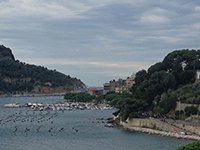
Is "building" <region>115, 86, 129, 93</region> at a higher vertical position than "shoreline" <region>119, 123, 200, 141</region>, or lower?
higher

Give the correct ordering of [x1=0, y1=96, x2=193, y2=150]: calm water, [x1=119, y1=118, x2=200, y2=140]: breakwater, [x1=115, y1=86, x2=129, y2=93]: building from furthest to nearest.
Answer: [x1=115, y1=86, x2=129, y2=93]: building
[x1=119, y1=118, x2=200, y2=140]: breakwater
[x1=0, y1=96, x2=193, y2=150]: calm water

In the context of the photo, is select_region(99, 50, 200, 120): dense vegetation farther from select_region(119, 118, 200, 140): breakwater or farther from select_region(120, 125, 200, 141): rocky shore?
select_region(120, 125, 200, 141): rocky shore

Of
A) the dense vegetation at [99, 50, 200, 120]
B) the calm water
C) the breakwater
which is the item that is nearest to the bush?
the dense vegetation at [99, 50, 200, 120]

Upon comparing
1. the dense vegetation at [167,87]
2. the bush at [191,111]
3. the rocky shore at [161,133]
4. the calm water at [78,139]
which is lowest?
the calm water at [78,139]

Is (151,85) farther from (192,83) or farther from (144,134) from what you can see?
(144,134)

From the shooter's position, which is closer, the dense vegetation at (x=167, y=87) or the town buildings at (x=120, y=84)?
→ the dense vegetation at (x=167, y=87)

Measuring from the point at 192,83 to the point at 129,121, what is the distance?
39.8 ft

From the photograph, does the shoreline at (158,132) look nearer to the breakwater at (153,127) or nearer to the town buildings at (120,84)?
the breakwater at (153,127)

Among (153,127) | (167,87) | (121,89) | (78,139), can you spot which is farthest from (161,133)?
Result: (121,89)

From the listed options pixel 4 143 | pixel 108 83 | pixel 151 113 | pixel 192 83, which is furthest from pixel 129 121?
pixel 108 83

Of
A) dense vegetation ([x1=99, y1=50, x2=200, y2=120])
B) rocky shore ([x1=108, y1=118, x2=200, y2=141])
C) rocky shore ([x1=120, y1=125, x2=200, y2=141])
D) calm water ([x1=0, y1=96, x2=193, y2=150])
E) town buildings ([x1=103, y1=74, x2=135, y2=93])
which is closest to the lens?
calm water ([x1=0, y1=96, x2=193, y2=150])

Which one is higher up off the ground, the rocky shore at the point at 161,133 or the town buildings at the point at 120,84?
the town buildings at the point at 120,84

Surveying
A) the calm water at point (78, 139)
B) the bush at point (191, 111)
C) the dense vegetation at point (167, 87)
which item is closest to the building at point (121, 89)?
the dense vegetation at point (167, 87)

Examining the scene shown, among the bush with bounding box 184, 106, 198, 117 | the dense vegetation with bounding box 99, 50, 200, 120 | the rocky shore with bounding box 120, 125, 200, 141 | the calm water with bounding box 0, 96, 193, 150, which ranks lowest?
the calm water with bounding box 0, 96, 193, 150
